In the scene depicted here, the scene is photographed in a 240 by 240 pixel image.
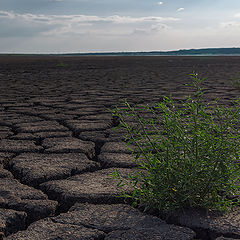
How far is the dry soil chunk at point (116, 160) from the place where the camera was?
2.20m

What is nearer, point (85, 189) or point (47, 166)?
point (85, 189)

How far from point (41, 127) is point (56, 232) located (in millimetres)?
1883

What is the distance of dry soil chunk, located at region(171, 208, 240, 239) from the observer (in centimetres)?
140

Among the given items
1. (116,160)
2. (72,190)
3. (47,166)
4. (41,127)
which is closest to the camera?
(72,190)

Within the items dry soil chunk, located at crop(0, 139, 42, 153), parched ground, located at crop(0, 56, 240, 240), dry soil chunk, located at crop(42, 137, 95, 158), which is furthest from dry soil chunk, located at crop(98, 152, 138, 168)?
dry soil chunk, located at crop(0, 139, 42, 153)

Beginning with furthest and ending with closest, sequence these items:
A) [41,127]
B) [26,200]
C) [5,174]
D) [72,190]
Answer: [41,127]
[5,174]
[72,190]
[26,200]

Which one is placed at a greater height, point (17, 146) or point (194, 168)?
point (194, 168)

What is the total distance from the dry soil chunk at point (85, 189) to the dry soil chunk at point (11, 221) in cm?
23

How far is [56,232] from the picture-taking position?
1405 mm

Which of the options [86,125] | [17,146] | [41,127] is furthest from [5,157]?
[86,125]

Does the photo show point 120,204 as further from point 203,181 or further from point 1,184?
point 1,184

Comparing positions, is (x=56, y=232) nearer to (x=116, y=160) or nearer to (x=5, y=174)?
(x=5, y=174)

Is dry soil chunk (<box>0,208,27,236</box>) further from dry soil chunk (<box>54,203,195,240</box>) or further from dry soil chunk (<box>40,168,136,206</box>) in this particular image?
dry soil chunk (<box>40,168,136,206</box>)

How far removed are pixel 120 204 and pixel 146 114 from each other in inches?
87.5
